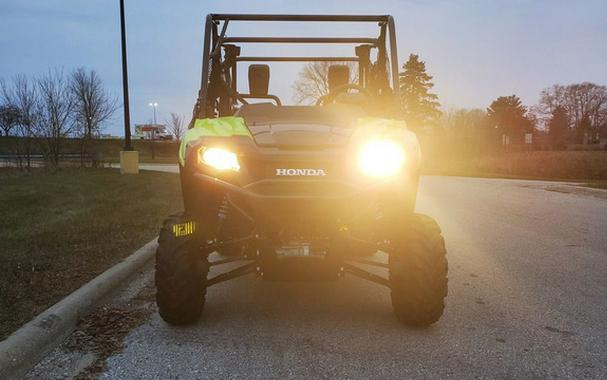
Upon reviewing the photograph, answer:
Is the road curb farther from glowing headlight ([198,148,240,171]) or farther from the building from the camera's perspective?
the building

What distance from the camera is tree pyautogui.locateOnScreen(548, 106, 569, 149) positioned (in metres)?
91.4

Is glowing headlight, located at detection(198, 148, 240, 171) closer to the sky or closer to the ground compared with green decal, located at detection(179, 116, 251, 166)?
closer to the ground

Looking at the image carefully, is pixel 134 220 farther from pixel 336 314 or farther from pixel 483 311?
pixel 483 311

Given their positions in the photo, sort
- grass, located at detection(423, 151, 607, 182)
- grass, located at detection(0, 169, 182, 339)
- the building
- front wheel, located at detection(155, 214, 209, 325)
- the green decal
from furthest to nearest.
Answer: the building → grass, located at detection(423, 151, 607, 182) → grass, located at detection(0, 169, 182, 339) → front wheel, located at detection(155, 214, 209, 325) → the green decal

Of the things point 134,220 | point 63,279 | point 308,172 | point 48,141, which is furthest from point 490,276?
point 48,141

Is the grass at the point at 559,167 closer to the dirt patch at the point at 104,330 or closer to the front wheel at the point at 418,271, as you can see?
the front wheel at the point at 418,271

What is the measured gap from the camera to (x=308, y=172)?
12.5 feet

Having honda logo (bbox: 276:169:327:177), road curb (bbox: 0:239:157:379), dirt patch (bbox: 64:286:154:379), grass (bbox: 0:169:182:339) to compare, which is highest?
honda logo (bbox: 276:169:327:177)

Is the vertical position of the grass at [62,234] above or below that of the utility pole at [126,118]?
below

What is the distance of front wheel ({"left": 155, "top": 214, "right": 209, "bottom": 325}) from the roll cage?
4.14 feet

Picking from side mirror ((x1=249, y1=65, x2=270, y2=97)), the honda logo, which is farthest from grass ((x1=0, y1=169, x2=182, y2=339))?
side mirror ((x1=249, y1=65, x2=270, y2=97))

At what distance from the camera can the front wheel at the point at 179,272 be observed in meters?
4.03

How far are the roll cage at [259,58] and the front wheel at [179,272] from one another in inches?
49.7

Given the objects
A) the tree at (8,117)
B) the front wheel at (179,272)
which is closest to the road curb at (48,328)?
the front wheel at (179,272)
